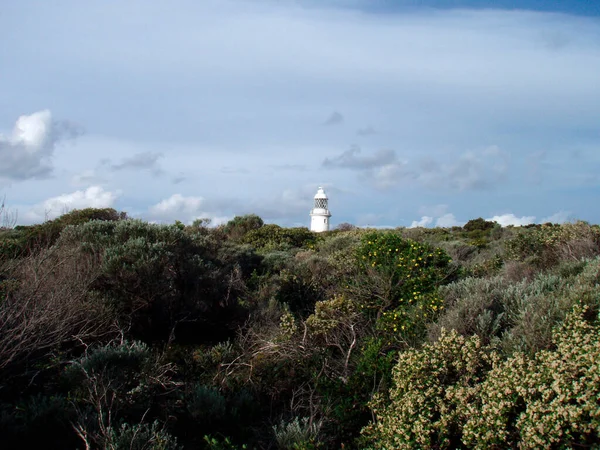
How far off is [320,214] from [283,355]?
159 ft

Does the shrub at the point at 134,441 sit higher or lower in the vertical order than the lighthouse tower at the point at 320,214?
lower

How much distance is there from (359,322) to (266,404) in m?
2.81

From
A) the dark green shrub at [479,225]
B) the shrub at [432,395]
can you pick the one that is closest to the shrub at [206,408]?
the shrub at [432,395]

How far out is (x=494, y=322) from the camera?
818 centimetres

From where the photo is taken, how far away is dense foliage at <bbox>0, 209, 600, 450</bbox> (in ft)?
20.6

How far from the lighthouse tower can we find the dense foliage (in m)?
43.8

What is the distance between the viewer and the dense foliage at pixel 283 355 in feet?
20.6

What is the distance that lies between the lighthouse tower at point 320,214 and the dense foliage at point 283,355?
4378 cm

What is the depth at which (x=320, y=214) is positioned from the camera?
188 feet

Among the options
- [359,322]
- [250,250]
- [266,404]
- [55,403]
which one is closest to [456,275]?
[359,322]

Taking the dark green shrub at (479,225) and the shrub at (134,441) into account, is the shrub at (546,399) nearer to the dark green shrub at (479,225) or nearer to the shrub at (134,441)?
the shrub at (134,441)

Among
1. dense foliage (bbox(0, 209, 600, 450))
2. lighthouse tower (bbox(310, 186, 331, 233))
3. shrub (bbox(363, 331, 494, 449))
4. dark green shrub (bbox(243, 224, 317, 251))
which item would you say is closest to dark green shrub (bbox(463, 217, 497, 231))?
dark green shrub (bbox(243, 224, 317, 251))

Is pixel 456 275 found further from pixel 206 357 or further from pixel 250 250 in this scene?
pixel 250 250

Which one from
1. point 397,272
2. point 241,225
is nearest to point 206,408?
point 397,272
